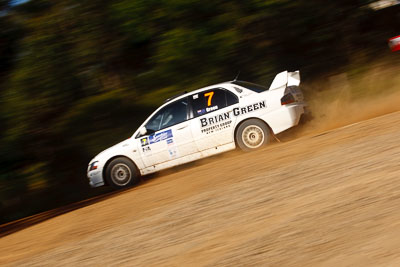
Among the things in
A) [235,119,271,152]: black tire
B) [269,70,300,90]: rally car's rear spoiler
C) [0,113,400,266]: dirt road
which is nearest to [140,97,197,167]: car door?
[235,119,271,152]: black tire

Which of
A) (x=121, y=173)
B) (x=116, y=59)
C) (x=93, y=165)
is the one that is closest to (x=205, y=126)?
(x=121, y=173)

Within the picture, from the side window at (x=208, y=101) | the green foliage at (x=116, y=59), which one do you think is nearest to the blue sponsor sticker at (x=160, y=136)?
the side window at (x=208, y=101)

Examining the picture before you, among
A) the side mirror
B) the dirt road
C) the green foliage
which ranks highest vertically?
the green foliage

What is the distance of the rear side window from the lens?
1031 cm

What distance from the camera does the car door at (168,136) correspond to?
1059 cm

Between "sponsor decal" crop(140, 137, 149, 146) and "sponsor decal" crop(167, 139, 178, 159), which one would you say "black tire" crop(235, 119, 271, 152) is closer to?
"sponsor decal" crop(167, 139, 178, 159)

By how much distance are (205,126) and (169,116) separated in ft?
2.63

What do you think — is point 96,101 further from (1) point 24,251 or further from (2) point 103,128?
(1) point 24,251

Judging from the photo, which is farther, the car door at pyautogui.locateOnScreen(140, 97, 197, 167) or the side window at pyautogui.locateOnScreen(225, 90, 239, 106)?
Answer: the car door at pyautogui.locateOnScreen(140, 97, 197, 167)

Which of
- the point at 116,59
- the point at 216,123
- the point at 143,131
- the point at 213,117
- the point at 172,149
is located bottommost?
the point at 172,149

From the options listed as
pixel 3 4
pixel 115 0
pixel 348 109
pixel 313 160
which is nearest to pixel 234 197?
pixel 313 160

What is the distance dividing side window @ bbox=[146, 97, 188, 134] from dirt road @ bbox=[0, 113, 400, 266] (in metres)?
1.69

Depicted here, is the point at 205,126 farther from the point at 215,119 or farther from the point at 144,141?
the point at 144,141

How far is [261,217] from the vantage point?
235 inches
